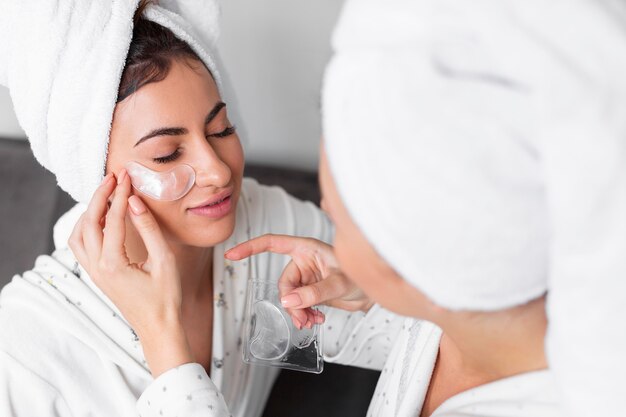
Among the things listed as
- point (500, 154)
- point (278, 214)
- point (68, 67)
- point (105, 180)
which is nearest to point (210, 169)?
point (105, 180)

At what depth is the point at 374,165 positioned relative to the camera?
631 millimetres

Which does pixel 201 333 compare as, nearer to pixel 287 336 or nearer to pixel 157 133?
pixel 287 336

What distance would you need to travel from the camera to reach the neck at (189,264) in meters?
1.22

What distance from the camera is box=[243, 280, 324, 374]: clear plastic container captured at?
3.75 ft

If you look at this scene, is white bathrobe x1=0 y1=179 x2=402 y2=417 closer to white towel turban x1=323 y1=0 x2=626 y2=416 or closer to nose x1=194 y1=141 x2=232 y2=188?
nose x1=194 y1=141 x2=232 y2=188

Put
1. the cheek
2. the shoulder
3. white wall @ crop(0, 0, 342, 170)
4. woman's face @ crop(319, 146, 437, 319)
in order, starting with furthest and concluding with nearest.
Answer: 1. white wall @ crop(0, 0, 342, 170)
2. the shoulder
3. the cheek
4. woman's face @ crop(319, 146, 437, 319)

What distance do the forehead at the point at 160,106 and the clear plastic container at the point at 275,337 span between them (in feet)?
1.03

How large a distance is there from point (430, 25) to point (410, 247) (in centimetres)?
21

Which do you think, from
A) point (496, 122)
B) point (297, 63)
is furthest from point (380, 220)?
point (297, 63)

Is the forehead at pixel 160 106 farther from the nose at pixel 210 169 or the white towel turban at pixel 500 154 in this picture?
the white towel turban at pixel 500 154

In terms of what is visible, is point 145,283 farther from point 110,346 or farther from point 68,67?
point 68,67

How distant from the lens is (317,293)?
1.10 m

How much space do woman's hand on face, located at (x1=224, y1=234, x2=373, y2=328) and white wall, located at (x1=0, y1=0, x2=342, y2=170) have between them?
44cm

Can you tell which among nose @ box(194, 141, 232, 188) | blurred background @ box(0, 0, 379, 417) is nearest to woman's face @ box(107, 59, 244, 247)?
nose @ box(194, 141, 232, 188)
